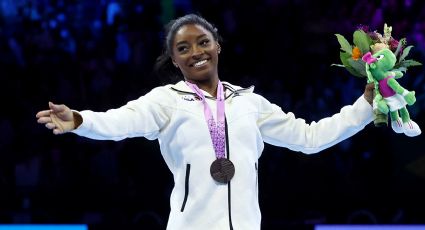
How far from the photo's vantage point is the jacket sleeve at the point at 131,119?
2562 mm

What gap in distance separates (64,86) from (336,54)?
2233 mm

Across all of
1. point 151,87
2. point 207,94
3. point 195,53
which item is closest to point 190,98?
point 207,94

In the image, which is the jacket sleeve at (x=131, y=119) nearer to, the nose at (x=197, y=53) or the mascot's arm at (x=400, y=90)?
the nose at (x=197, y=53)

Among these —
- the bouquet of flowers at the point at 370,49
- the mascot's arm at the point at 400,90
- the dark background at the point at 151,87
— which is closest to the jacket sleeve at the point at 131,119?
the bouquet of flowers at the point at 370,49

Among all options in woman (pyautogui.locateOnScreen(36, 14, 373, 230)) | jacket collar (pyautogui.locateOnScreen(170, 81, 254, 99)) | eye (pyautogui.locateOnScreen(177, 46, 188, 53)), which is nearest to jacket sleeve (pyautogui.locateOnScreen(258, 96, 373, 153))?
woman (pyautogui.locateOnScreen(36, 14, 373, 230))

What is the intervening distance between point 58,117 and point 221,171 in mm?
644

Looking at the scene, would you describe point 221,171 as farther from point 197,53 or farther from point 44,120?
point 44,120

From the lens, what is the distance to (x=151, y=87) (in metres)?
5.64

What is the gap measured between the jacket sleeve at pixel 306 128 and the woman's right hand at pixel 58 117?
83 cm

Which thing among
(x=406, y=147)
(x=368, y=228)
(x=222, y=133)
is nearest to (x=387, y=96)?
(x=222, y=133)

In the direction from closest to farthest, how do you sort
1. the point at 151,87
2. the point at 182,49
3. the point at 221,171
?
the point at 221,171 < the point at 182,49 < the point at 151,87

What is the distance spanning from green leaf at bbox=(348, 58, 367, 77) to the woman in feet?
0.24

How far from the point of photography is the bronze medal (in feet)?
8.84

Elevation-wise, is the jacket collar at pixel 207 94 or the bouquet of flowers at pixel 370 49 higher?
the bouquet of flowers at pixel 370 49
